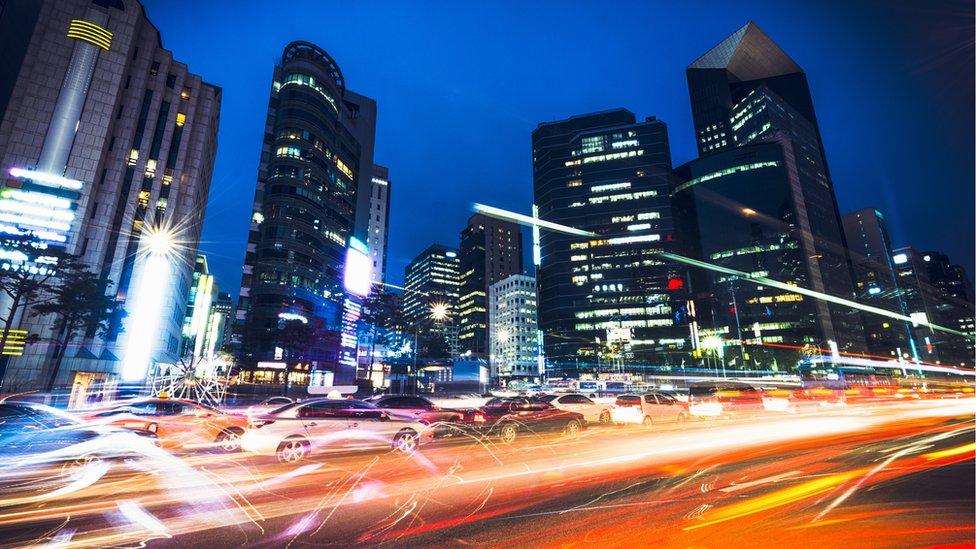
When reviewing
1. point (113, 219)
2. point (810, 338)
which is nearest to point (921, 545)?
point (113, 219)

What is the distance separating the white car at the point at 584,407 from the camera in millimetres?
19359

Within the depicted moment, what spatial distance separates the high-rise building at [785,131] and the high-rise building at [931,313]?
63.2ft

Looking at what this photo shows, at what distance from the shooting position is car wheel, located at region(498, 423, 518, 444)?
50.8 ft

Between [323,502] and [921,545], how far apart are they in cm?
898

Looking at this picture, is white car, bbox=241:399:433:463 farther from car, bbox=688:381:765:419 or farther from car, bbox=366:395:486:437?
car, bbox=688:381:765:419

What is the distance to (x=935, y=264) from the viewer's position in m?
161

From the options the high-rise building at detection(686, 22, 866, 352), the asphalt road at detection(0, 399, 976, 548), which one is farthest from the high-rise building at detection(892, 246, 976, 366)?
the asphalt road at detection(0, 399, 976, 548)

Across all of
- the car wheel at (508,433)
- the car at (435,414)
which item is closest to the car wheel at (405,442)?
the car at (435,414)

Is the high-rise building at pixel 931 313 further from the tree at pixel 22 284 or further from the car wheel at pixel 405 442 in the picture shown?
the tree at pixel 22 284

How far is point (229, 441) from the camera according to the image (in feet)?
44.4

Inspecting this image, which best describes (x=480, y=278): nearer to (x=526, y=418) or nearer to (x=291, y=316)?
(x=291, y=316)

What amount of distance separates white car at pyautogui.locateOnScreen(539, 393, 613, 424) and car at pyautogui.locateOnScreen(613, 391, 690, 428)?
0.56m

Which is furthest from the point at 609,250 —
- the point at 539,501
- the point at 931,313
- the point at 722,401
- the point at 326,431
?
the point at 539,501

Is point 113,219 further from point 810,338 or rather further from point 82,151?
point 810,338
